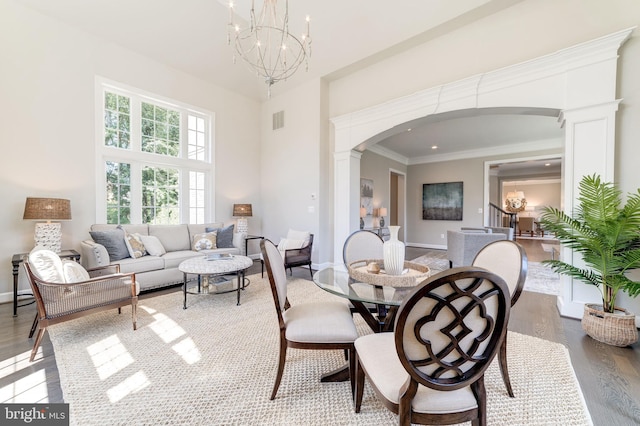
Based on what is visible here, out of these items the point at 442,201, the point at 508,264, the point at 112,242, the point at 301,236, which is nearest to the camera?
the point at 508,264

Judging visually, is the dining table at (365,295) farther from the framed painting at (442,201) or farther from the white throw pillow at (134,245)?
the framed painting at (442,201)

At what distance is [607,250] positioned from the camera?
2348mm

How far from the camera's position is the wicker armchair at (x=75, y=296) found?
2.05 metres

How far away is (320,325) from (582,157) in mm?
3261

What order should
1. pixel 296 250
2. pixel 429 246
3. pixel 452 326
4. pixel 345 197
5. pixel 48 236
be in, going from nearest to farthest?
pixel 452 326 < pixel 48 236 < pixel 296 250 < pixel 345 197 < pixel 429 246

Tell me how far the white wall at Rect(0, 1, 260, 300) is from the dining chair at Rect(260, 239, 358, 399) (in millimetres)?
3931

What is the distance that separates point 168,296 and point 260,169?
3.53 m

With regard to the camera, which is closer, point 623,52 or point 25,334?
point 25,334

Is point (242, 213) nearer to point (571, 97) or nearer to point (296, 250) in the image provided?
point (296, 250)

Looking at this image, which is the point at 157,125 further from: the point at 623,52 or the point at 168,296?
the point at 623,52

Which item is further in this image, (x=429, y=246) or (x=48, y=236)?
(x=429, y=246)

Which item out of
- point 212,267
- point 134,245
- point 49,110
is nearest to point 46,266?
point 212,267

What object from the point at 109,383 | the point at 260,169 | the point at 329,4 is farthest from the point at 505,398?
the point at 260,169

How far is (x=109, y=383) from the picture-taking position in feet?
5.67
